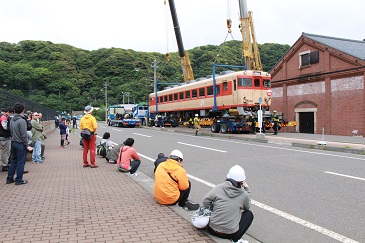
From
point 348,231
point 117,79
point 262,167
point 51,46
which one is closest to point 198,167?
point 262,167

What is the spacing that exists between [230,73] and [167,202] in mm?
19592

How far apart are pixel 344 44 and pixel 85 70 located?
8240 cm

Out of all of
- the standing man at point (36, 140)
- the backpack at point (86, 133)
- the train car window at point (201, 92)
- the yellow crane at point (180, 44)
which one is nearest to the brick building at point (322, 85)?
the train car window at point (201, 92)

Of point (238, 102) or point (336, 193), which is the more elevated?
point (238, 102)

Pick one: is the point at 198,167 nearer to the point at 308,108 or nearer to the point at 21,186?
the point at 21,186

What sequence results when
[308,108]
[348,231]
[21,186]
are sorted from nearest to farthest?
[348,231]
[21,186]
[308,108]

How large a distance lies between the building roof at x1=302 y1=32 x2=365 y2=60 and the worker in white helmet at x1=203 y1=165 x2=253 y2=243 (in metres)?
23.1

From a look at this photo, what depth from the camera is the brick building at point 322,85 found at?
75.0ft

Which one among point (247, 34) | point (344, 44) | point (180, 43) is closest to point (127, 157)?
point (247, 34)

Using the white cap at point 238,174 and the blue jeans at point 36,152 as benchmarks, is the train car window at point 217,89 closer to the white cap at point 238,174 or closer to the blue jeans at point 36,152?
the blue jeans at point 36,152

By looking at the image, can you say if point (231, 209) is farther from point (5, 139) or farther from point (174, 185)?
point (5, 139)

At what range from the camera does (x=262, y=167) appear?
9.61m

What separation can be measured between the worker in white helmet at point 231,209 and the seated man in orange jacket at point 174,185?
4.57ft

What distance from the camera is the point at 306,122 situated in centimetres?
2742
